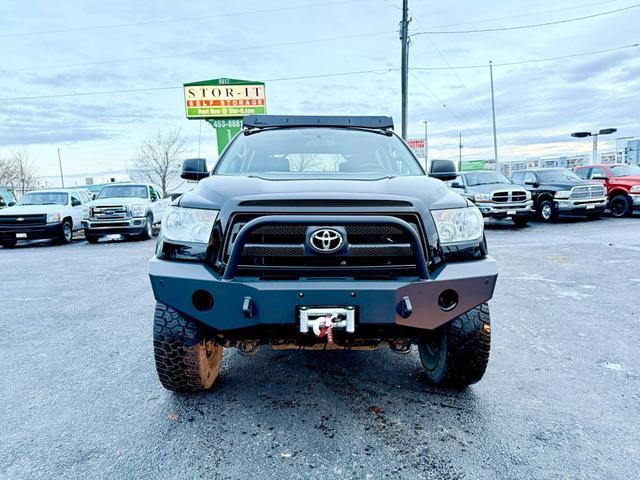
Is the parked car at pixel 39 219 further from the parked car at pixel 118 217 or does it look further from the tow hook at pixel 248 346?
the tow hook at pixel 248 346

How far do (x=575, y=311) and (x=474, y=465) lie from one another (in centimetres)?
311

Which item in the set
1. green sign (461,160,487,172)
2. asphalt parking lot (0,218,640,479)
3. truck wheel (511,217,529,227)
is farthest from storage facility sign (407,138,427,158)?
green sign (461,160,487,172)

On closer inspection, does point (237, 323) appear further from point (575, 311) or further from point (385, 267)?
point (575, 311)

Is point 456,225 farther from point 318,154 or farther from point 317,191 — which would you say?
point 318,154

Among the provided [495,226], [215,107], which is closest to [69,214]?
[215,107]

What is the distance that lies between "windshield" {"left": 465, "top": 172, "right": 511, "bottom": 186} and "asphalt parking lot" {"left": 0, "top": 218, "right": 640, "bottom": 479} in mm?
9946

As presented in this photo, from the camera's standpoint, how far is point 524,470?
195 cm

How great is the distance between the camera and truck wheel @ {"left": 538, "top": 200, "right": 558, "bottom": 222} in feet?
45.8

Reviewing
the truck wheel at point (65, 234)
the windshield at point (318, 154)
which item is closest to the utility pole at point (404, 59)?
the truck wheel at point (65, 234)

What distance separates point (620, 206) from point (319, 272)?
54.0 ft

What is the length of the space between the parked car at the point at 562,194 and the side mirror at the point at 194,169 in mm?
13413

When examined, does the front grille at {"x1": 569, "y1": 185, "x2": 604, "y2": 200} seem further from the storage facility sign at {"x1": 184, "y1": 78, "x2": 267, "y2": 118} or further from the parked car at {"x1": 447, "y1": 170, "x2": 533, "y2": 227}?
the storage facility sign at {"x1": 184, "y1": 78, "x2": 267, "y2": 118}

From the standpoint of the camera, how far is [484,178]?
550 inches

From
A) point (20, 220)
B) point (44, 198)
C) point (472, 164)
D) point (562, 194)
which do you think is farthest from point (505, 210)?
point (472, 164)
